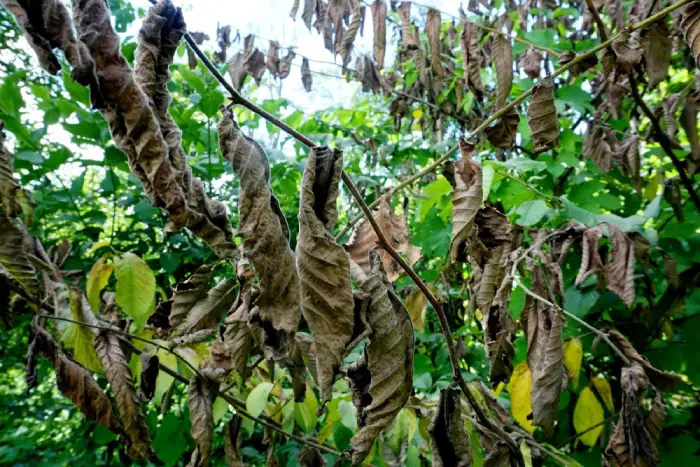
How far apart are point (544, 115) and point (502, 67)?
1.15 feet

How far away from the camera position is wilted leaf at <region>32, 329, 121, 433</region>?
802mm

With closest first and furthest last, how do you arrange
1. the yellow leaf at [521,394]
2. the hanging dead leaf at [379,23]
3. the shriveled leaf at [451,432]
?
the shriveled leaf at [451,432]
the yellow leaf at [521,394]
the hanging dead leaf at [379,23]

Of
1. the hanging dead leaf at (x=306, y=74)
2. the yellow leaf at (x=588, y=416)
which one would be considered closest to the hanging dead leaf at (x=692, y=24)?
the yellow leaf at (x=588, y=416)

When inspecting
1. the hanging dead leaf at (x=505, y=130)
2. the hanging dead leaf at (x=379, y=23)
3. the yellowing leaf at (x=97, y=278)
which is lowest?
the yellowing leaf at (x=97, y=278)

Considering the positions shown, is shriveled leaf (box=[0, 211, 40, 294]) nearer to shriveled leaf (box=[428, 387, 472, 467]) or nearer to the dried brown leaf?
the dried brown leaf

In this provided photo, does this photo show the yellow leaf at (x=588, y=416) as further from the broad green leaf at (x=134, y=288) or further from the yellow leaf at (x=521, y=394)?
the broad green leaf at (x=134, y=288)

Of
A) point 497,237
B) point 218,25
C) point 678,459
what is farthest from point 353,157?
point 497,237

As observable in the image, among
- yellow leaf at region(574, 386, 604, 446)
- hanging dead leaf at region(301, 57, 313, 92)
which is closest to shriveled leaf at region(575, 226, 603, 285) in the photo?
yellow leaf at region(574, 386, 604, 446)

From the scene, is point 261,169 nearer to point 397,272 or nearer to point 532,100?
point 397,272

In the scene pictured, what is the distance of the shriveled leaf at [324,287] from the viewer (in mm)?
432

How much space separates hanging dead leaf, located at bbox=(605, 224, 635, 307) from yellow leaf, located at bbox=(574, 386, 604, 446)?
0.86 ft

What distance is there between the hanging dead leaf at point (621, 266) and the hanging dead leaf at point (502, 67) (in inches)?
13.9

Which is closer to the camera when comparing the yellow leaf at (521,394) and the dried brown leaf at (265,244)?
the dried brown leaf at (265,244)

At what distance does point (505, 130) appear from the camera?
0.72 meters
